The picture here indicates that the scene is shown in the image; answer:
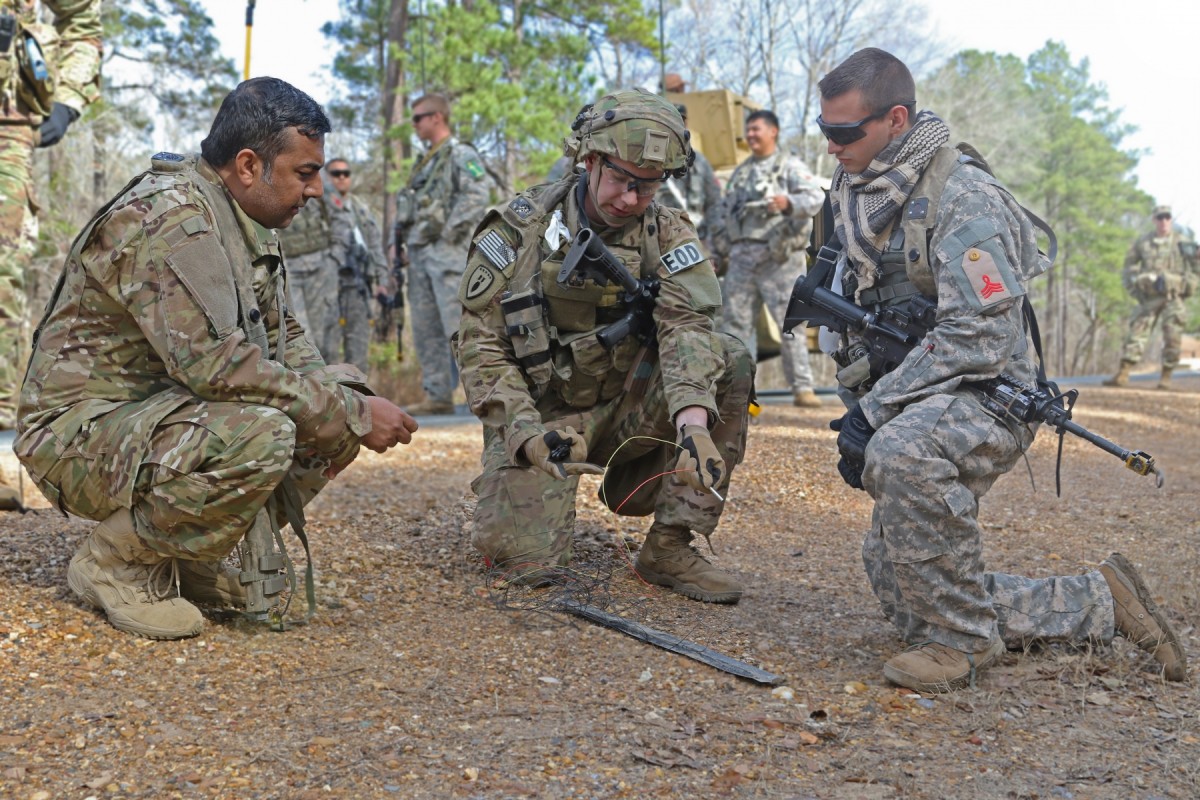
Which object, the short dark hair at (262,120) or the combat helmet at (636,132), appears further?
the combat helmet at (636,132)

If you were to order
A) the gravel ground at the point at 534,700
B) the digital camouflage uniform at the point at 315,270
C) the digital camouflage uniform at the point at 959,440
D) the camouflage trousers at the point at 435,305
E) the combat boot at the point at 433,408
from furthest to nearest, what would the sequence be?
the combat boot at the point at 433,408 → the digital camouflage uniform at the point at 315,270 → the camouflage trousers at the point at 435,305 → the digital camouflage uniform at the point at 959,440 → the gravel ground at the point at 534,700

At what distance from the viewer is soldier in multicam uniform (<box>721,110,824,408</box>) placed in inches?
356

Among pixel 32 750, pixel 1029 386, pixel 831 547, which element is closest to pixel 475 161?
pixel 831 547

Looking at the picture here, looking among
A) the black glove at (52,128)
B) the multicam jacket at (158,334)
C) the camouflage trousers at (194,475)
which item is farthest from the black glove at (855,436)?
the black glove at (52,128)

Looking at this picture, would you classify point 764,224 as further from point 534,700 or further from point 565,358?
point 534,700

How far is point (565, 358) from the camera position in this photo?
157 inches

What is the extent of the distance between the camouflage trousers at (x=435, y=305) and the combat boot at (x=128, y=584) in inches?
205

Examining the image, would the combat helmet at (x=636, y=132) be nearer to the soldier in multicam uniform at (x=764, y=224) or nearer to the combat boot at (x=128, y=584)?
the combat boot at (x=128, y=584)

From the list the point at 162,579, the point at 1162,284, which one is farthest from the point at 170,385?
the point at 1162,284

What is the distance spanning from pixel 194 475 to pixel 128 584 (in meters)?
0.47

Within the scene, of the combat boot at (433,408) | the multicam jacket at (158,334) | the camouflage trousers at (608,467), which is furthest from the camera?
the combat boot at (433,408)

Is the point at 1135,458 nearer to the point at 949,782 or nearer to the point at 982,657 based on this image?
the point at 982,657

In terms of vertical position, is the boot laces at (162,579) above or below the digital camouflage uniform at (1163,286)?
below

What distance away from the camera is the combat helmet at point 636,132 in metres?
3.61
